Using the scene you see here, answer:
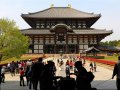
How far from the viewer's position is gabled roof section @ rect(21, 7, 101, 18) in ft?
317

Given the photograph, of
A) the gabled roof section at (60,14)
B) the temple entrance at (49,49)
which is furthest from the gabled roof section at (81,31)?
the gabled roof section at (60,14)

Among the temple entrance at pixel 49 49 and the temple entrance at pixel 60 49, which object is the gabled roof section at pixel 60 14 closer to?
the temple entrance at pixel 49 49

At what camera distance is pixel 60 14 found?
99.2 meters

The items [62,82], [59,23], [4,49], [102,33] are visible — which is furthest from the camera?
[59,23]

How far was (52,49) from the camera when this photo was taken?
91.6m

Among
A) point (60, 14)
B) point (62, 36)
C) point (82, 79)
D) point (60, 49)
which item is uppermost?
point (60, 14)

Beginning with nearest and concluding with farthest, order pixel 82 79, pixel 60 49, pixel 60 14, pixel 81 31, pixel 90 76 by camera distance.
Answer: pixel 90 76, pixel 82 79, pixel 60 49, pixel 81 31, pixel 60 14

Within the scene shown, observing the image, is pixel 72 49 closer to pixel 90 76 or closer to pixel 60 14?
pixel 60 14

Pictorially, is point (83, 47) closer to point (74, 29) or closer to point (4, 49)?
point (74, 29)

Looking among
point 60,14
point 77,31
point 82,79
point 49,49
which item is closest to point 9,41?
point 49,49

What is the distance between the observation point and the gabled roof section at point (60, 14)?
317ft

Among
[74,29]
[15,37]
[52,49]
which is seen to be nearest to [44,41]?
[52,49]

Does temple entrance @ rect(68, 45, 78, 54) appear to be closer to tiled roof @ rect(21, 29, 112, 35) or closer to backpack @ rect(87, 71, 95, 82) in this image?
tiled roof @ rect(21, 29, 112, 35)

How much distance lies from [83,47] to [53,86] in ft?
268
